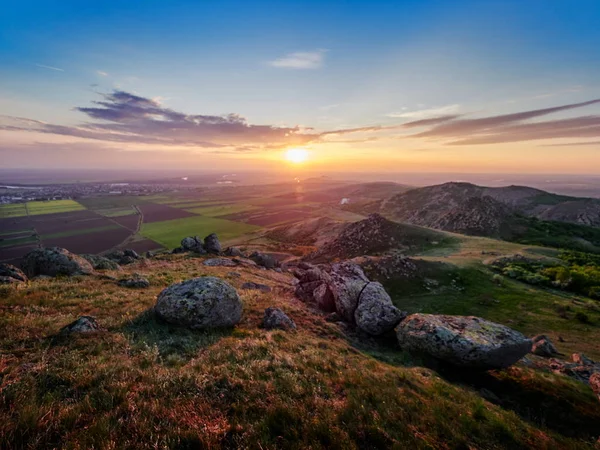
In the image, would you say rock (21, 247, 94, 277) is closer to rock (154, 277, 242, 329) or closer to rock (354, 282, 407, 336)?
rock (154, 277, 242, 329)

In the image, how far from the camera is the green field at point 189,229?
102 metres

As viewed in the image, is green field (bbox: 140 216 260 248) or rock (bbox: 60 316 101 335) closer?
rock (bbox: 60 316 101 335)

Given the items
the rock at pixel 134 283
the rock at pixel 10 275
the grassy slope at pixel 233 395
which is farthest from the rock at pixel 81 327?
the rock at pixel 10 275

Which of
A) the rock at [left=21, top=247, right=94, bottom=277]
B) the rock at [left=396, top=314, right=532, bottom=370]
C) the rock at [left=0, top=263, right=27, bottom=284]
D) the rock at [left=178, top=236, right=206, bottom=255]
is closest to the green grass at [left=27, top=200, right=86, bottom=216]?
the rock at [left=178, top=236, right=206, bottom=255]

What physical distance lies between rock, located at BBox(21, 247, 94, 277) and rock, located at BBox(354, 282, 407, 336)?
2523cm

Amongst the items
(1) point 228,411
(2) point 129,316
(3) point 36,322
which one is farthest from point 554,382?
(3) point 36,322

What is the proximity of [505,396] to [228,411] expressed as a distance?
557 inches

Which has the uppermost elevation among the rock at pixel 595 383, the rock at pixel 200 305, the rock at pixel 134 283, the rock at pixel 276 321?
the rock at pixel 200 305

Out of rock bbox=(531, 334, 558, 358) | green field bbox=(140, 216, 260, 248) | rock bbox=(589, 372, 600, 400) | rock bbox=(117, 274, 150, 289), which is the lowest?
green field bbox=(140, 216, 260, 248)

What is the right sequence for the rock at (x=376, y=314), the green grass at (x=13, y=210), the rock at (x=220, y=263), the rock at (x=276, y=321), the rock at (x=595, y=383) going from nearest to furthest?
the rock at (x=595, y=383) → the rock at (x=276, y=321) → the rock at (x=376, y=314) → the rock at (x=220, y=263) → the green grass at (x=13, y=210)

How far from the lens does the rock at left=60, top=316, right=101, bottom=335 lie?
448 inches

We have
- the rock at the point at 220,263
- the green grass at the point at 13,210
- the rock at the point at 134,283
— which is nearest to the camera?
the rock at the point at 134,283

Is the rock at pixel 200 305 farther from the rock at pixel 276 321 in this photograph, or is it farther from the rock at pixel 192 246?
the rock at pixel 192 246

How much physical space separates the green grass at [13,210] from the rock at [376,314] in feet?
578
